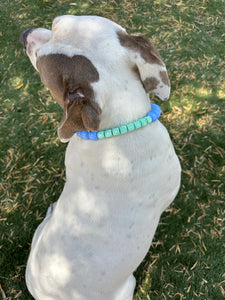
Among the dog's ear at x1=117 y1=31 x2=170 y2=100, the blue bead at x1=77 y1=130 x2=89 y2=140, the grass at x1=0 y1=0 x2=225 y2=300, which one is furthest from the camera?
the grass at x1=0 y1=0 x2=225 y2=300

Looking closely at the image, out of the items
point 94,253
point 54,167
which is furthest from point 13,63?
point 94,253

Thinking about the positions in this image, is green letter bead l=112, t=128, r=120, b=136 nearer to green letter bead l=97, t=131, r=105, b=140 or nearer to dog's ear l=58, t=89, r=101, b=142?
green letter bead l=97, t=131, r=105, b=140

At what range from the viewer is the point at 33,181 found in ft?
13.8

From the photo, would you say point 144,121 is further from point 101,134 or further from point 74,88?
point 74,88

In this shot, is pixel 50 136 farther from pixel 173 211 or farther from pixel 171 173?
pixel 171 173

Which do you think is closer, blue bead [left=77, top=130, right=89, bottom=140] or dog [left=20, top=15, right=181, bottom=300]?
dog [left=20, top=15, right=181, bottom=300]

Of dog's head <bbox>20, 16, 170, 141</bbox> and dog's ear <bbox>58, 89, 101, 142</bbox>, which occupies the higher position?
dog's head <bbox>20, 16, 170, 141</bbox>


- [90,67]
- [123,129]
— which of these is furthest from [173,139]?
[90,67]

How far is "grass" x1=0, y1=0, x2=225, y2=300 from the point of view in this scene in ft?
12.0

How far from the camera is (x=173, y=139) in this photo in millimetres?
4281

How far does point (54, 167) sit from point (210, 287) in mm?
2489

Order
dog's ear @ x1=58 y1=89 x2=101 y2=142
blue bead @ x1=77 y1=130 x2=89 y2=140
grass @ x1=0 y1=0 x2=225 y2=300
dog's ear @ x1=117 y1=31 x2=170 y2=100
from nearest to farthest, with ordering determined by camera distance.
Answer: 1. dog's ear @ x1=58 y1=89 x2=101 y2=142
2. dog's ear @ x1=117 y1=31 x2=170 y2=100
3. blue bead @ x1=77 y1=130 x2=89 y2=140
4. grass @ x1=0 y1=0 x2=225 y2=300

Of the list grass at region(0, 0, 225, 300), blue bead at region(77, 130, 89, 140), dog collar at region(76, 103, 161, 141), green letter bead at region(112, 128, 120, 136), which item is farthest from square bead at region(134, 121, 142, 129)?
grass at region(0, 0, 225, 300)

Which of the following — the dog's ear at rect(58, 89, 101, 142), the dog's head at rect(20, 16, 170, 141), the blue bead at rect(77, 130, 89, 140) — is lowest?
the blue bead at rect(77, 130, 89, 140)
